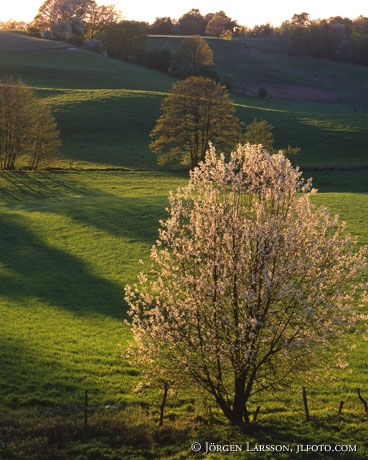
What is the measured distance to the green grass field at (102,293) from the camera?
60.0 ft

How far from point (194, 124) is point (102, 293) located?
148ft

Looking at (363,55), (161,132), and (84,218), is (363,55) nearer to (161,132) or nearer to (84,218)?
(161,132)

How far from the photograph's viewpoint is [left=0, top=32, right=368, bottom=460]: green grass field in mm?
18281

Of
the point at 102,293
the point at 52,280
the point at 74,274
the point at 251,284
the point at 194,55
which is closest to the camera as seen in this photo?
the point at 251,284

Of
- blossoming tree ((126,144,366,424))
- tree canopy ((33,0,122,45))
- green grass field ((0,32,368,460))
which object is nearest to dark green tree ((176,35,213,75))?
tree canopy ((33,0,122,45))

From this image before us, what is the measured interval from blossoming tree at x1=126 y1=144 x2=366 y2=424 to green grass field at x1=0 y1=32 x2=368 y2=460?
222 cm

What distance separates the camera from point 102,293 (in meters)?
34.6

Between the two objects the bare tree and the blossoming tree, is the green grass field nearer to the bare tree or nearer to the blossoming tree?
the blossoming tree

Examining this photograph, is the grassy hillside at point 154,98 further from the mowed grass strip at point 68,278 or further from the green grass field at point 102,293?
the mowed grass strip at point 68,278

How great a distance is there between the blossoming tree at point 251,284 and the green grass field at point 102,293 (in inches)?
87.5
